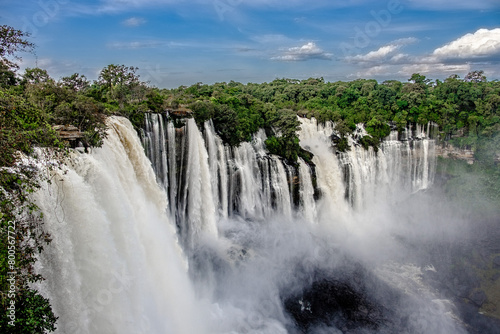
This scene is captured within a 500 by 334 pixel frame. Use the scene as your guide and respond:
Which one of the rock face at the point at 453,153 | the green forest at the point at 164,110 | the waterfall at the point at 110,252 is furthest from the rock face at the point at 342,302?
the rock face at the point at 453,153

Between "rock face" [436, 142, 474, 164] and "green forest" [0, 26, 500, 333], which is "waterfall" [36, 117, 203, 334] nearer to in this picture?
"green forest" [0, 26, 500, 333]

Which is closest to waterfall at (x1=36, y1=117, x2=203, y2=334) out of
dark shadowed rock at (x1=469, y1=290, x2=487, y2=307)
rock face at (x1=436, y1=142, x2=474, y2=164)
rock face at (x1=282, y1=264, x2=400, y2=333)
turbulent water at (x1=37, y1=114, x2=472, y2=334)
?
turbulent water at (x1=37, y1=114, x2=472, y2=334)

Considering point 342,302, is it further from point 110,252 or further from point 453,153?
point 453,153

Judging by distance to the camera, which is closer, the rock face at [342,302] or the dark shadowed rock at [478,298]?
the rock face at [342,302]

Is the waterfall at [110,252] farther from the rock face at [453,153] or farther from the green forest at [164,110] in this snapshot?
the rock face at [453,153]

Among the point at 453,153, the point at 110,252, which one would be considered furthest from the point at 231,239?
the point at 453,153

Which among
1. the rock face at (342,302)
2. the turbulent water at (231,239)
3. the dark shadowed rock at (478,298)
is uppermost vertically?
the turbulent water at (231,239)

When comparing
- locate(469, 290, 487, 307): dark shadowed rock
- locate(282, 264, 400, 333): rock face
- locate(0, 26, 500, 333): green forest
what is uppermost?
locate(0, 26, 500, 333): green forest
